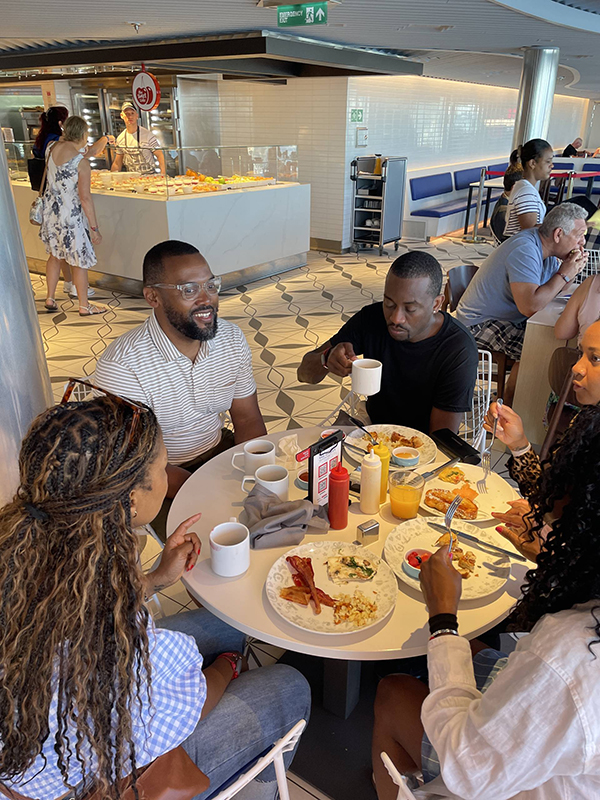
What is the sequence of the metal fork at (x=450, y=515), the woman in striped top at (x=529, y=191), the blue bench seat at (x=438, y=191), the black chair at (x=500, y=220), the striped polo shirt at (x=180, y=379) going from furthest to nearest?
the blue bench seat at (x=438, y=191), the black chair at (x=500, y=220), the woman in striped top at (x=529, y=191), the striped polo shirt at (x=180, y=379), the metal fork at (x=450, y=515)

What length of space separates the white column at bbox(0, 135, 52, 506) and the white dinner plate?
3.63ft

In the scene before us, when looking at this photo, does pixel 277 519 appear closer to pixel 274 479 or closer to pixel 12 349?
pixel 274 479

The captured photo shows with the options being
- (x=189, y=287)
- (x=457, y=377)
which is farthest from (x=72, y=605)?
(x=457, y=377)

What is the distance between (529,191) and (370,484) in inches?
147

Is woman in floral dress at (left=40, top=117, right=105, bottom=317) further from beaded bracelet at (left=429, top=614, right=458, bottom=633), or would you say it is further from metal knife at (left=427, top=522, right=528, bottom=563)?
beaded bracelet at (left=429, top=614, right=458, bottom=633)

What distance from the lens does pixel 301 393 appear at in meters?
4.25

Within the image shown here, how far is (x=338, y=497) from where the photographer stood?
156cm

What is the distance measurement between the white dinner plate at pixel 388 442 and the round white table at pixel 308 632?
26cm

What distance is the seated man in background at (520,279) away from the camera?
131 inches

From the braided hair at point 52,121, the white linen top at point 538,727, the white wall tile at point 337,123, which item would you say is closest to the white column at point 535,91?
the white wall tile at point 337,123

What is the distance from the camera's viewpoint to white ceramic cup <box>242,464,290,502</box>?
1.65m

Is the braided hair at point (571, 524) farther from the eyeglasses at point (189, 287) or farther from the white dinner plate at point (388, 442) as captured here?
the eyeglasses at point (189, 287)

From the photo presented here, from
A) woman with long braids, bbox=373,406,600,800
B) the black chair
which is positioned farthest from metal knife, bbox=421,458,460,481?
the black chair

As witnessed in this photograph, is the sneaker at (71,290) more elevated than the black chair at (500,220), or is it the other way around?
the black chair at (500,220)
